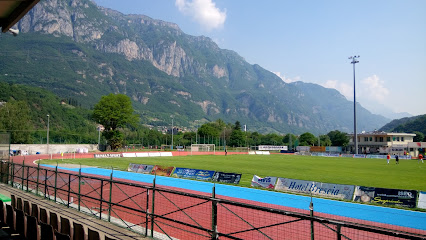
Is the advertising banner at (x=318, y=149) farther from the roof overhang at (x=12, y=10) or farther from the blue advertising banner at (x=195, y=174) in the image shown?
the roof overhang at (x=12, y=10)

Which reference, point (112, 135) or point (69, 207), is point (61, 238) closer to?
point (69, 207)

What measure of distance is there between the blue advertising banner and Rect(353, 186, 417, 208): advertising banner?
41.0ft

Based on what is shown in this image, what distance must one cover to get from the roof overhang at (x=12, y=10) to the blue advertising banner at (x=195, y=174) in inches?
883

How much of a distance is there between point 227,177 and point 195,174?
378 cm

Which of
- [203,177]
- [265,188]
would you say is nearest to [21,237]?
[265,188]

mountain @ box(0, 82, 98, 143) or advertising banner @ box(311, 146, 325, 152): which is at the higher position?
mountain @ box(0, 82, 98, 143)

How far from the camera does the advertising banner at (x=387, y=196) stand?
56.4 ft

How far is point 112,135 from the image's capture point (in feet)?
285

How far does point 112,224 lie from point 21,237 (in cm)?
344

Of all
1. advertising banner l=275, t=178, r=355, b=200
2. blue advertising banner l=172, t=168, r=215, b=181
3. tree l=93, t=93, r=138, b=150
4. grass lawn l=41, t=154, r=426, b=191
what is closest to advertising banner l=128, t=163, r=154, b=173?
grass lawn l=41, t=154, r=426, b=191

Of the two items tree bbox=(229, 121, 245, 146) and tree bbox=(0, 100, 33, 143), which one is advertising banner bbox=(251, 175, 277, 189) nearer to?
tree bbox=(0, 100, 33, 143)

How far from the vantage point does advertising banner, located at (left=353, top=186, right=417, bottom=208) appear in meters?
17.2

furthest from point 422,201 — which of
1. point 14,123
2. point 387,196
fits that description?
point 14,123

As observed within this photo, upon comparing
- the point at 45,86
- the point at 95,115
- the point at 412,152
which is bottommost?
the point at 412,152
